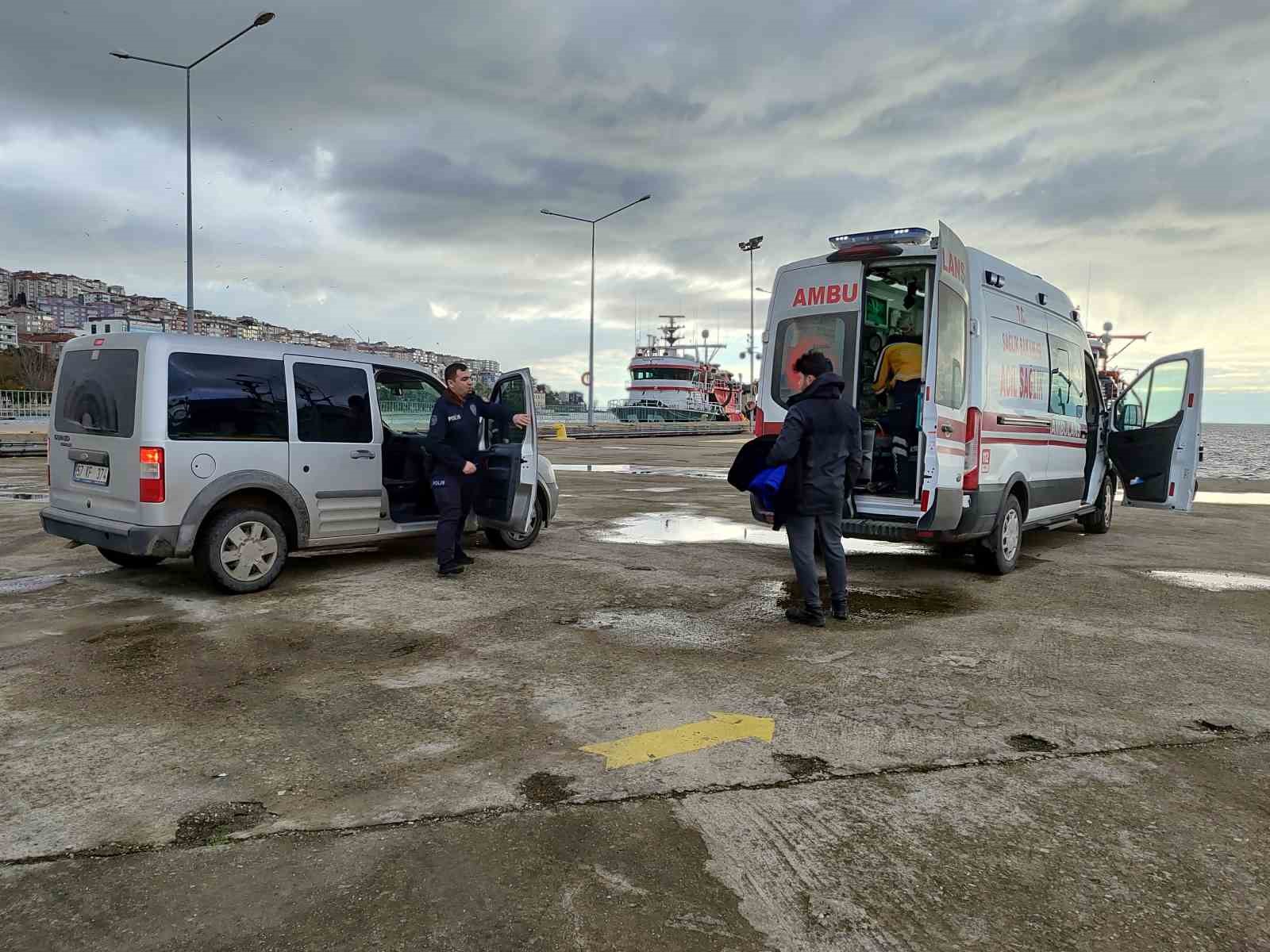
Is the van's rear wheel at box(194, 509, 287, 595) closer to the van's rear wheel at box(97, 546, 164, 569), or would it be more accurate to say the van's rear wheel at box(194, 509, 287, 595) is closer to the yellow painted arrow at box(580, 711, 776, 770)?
the van's rear wheel at box(97, 546, 164, 569)

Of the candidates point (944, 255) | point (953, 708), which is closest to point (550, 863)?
point (953, 708)

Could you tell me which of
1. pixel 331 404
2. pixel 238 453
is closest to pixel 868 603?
pixel 331 404

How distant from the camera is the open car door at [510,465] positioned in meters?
7.32

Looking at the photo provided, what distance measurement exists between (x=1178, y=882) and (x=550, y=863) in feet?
6.23

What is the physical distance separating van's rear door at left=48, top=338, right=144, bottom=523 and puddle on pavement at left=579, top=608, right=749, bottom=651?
10.6ft

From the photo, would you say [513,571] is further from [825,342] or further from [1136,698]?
[1136,698]

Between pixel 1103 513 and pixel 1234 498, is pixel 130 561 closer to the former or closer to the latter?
pixel 1103 513

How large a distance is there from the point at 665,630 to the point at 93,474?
4214 millimetres

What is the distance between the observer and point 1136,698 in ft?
13.6

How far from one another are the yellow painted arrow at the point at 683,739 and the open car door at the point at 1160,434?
7019mm

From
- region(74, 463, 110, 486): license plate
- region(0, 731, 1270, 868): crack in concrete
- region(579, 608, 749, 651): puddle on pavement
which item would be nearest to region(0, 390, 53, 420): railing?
region(74, 463, 110, 486): license plate

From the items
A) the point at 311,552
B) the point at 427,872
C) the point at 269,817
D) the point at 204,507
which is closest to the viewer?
the point at 427,872

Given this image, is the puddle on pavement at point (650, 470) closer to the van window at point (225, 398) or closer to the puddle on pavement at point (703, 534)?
the puddle on pavement at point (703, 534)

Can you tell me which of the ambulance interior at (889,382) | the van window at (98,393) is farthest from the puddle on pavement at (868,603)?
the van window at (98,393)
